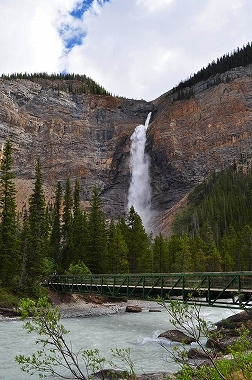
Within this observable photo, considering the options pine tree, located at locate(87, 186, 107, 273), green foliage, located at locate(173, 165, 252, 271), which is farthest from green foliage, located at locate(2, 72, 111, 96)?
pine tree, located at locate(87, 186, 107, 273)

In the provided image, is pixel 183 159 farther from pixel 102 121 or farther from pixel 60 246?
pixel 60 246

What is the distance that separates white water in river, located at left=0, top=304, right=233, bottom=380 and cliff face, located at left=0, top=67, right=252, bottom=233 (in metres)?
90.8

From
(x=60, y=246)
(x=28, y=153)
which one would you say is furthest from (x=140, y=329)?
(x=28, y=153)

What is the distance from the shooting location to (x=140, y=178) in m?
136

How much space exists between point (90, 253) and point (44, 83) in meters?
129

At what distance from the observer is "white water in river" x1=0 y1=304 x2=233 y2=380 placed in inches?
581

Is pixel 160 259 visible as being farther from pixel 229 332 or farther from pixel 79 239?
pixel 229 332

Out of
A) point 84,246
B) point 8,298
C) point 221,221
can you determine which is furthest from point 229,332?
point 221,221

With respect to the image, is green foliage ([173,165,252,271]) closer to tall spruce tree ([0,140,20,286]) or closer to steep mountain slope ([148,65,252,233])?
steep mountain slope ([148,65,252,233])

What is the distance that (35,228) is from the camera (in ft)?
143

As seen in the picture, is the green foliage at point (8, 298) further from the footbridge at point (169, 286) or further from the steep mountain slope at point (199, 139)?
the steep mountain slope at point (199, 139)

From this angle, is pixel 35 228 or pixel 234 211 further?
pixel 234 211

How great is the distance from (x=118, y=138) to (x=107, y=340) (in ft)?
426

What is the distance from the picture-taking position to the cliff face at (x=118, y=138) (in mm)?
129875
